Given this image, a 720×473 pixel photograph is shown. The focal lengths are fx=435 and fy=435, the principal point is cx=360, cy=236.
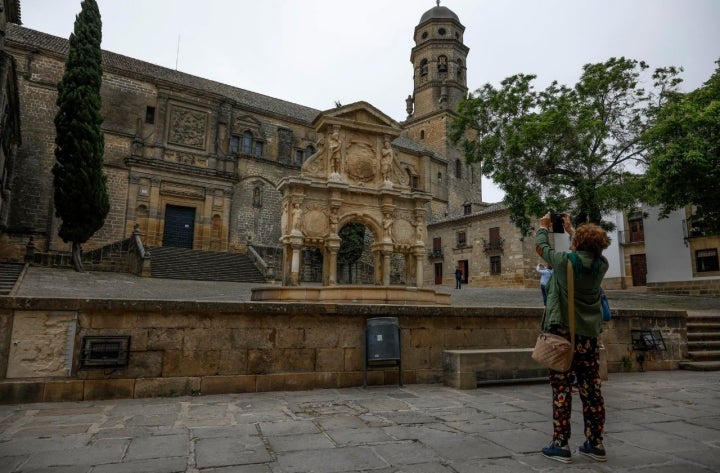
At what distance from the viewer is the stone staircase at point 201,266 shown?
20875mm

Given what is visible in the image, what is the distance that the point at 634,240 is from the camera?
2922 centimetres

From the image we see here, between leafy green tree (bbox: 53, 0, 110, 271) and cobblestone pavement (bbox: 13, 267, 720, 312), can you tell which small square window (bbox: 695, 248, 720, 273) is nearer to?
cobblestone pavement (bbox: 13, 267, 720, 312)

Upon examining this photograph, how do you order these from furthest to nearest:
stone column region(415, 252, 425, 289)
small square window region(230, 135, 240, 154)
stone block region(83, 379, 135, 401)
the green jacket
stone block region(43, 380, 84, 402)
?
small square window region(230, 135, 240, 154) < stone column region(415, 252, 425, 289) < stone block region(83, 379, 135, 401) < stone block region(43, 380, 84, 402) < the green jacket

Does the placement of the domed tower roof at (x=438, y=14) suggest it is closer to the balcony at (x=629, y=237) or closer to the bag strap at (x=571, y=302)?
the balcony at (x=629, y=237)

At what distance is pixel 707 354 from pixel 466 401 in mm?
6492

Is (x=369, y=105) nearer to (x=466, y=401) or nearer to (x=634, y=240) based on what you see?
(x=466, y=401)

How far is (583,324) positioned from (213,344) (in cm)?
417

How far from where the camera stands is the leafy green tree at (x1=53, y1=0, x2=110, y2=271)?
18906mm

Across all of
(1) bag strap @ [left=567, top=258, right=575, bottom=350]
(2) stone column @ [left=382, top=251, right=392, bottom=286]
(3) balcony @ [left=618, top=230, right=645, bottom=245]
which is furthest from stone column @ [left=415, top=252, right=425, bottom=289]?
(3) balcony @ [left=618, top=230, right=645, bottom=245]

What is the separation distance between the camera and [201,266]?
74.1ft

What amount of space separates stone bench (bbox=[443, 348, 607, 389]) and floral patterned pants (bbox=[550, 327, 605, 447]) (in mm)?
2629

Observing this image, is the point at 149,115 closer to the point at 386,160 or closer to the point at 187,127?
the point at 187,127

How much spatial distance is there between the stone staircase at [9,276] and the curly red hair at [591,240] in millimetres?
14378

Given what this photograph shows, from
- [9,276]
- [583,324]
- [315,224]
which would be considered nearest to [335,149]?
[315,224]
